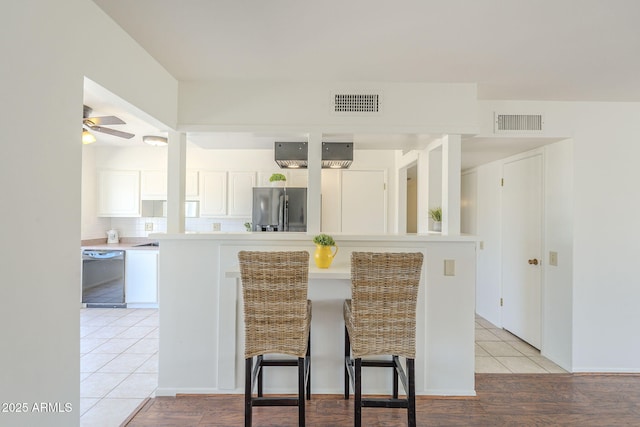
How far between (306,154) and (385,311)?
212cm

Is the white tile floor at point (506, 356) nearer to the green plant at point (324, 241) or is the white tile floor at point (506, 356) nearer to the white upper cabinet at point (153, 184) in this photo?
the green plant at point (324, 241)

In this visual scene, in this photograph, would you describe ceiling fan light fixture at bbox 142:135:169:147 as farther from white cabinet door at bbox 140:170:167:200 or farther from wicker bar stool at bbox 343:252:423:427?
wicker bar stool at bbox 343:252:423:427

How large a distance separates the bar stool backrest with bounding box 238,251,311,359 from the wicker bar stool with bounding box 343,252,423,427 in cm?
31

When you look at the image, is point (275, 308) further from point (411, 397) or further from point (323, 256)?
point (411, 397)

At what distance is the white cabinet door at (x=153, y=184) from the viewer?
4.84 m

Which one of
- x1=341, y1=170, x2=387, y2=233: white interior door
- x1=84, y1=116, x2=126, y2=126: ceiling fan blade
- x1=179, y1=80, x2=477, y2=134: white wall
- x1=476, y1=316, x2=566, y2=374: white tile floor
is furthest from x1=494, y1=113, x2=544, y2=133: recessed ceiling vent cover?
x1=84, y1=116, x2=126, y2=126: ceiling fan blade

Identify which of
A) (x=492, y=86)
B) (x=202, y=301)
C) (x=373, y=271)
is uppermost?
(x=492, y=86)

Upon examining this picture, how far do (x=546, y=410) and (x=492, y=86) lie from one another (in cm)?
249

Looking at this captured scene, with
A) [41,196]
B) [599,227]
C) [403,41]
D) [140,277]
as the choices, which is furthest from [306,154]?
[140,277]

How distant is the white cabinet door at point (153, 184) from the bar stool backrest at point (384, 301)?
164 inches

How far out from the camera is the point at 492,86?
2.46 metres

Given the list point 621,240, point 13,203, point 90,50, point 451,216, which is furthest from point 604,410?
point 90,50

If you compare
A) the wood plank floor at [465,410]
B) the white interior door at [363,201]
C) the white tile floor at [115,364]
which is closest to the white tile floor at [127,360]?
the white tile floor at [115,364]

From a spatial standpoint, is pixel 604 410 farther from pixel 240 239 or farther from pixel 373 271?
pixel 240 239
